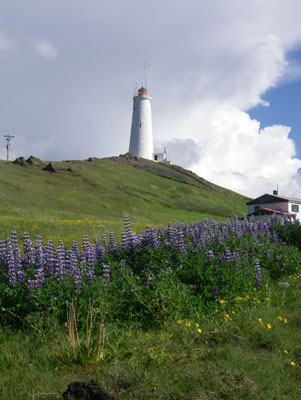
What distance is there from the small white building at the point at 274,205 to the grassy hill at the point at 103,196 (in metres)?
5.12

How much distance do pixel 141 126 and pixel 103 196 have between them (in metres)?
41.6

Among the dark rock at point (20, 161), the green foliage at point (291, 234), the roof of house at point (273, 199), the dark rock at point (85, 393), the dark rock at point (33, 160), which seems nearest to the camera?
the dark rock at point (85, 393)

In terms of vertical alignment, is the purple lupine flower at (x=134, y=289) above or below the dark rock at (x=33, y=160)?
below

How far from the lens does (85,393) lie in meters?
3.52

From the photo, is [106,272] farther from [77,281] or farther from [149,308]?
[149,308]

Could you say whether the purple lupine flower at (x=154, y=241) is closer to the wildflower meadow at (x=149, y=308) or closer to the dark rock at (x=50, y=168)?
the wildflower meadow at (x=149, y=308)

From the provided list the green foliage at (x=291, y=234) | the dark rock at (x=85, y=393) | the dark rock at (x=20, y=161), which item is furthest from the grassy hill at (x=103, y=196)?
the dark rock at (x=85, y=393)

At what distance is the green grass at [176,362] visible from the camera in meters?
3.90

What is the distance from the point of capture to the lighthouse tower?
91.0 m

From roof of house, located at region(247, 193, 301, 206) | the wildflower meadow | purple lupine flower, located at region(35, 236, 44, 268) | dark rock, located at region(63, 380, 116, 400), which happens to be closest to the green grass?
the wildflower meadow

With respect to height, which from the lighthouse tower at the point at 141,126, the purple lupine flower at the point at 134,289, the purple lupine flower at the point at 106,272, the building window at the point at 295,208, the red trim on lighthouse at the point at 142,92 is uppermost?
the red trim on lighthouse at the point at 142,92

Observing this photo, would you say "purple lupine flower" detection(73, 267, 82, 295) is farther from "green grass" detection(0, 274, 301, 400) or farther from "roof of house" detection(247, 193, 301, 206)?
"roof of house" detection(247, 193, 301, 206)

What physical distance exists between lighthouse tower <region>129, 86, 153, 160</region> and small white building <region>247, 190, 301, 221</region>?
41534 mm

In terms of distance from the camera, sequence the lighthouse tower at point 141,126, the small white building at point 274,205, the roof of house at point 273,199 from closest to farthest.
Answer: the small white building at point 274,205, the roof of house at point 273,199, the lighthouse tower at point 141,126
